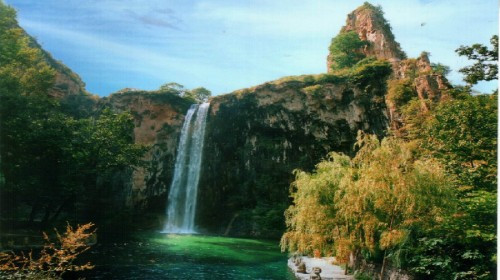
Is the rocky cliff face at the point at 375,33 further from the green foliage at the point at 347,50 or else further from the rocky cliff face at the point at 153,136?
the rocky cliff face at the point at 153,136

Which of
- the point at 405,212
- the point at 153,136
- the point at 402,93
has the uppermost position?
the point at 402,93

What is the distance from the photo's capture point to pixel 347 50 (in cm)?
5112

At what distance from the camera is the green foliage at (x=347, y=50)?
50219 millimetres

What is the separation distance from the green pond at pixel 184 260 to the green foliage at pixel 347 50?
97.6 ft

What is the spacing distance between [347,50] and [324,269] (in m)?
38.5

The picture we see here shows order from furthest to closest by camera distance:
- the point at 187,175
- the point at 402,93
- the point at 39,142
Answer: the point at 187,175 < the point at 402,93 < the point at 39,142

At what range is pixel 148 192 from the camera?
4050 centimetres

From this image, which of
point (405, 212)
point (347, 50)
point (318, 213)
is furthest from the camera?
point (347, 50)

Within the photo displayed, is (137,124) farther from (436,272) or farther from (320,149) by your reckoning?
(436,272)

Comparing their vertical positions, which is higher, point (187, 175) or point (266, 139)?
point (266, 139)

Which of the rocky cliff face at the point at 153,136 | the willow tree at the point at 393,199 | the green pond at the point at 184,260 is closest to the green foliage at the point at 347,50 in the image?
the rocky cliff face at the point at 153,136

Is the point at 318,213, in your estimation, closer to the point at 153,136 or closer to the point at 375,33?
the point at 153,136

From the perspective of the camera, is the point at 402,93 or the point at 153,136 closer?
the point at 402,93

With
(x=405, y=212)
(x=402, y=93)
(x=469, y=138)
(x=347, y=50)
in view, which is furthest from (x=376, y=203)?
(x=347, y=50)
